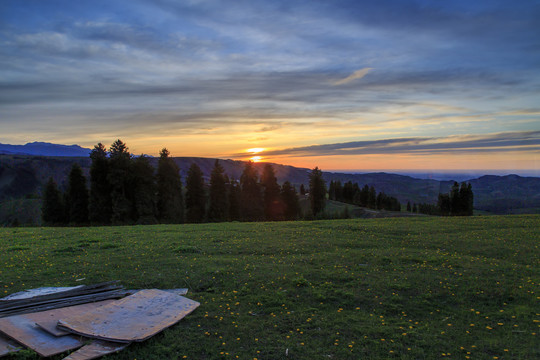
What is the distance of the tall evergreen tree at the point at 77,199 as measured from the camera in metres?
54.9

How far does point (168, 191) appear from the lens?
56000mm

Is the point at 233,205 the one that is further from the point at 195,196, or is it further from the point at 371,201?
the point at 371,201

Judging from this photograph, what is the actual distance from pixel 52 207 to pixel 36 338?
6132 cm

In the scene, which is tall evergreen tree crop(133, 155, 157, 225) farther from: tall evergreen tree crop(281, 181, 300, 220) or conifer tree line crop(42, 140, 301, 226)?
tall evergreen tree crop(281, 181, 300, 220)

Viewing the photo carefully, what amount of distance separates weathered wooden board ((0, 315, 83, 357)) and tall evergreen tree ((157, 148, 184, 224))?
157 ft

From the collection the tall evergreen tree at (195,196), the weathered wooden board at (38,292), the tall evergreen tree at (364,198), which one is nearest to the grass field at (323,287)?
the weathered wooden board at (38,292)

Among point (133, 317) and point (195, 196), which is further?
point (195, 196)

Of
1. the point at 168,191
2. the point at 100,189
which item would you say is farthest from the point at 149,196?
the point at 100,189

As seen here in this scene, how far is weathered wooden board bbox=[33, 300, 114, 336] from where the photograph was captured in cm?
764

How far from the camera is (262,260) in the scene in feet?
48.7

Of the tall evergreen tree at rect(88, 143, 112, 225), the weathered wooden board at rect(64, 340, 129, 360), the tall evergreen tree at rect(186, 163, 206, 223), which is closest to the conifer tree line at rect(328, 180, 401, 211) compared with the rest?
the tall evergreen tree at rect(186, 163, 206, 223)

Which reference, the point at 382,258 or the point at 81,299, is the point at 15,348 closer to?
the point at 81,299

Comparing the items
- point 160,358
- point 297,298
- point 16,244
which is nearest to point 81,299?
point 160,358

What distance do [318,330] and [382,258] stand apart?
26.3ft
